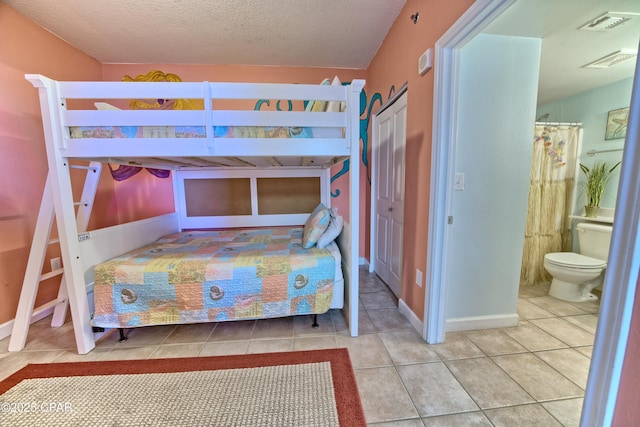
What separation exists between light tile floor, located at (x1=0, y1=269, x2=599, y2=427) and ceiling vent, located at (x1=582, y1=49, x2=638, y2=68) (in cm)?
213

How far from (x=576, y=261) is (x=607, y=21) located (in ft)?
6.12

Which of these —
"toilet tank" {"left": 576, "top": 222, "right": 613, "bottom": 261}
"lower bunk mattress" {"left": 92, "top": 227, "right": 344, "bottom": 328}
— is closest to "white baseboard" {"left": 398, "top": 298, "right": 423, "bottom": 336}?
"lower bunk mattress" {"left": 92, "top": 227, "right": 344, "bottom": 328}

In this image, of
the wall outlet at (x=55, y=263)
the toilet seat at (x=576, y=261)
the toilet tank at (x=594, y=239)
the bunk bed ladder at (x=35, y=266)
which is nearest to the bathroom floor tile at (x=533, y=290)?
the toilet seat at (x=576, y=261)

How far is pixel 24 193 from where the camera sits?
6.39ft

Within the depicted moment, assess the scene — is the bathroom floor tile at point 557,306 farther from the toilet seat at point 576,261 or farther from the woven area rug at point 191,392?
the woven area rug at point 191,392

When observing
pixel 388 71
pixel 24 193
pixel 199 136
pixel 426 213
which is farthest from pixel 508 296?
pixel 24 193

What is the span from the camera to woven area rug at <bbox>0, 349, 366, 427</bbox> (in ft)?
3.76

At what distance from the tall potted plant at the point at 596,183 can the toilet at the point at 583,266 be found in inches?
6.7

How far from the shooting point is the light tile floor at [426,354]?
119cm

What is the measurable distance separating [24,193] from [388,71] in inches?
132

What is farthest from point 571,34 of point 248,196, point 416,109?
point 248,196

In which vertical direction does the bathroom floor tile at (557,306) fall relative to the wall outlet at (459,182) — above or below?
below

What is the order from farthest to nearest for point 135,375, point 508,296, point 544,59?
point 544,59
point 508,296
point 135,375

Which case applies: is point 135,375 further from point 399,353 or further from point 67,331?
point 399,353
